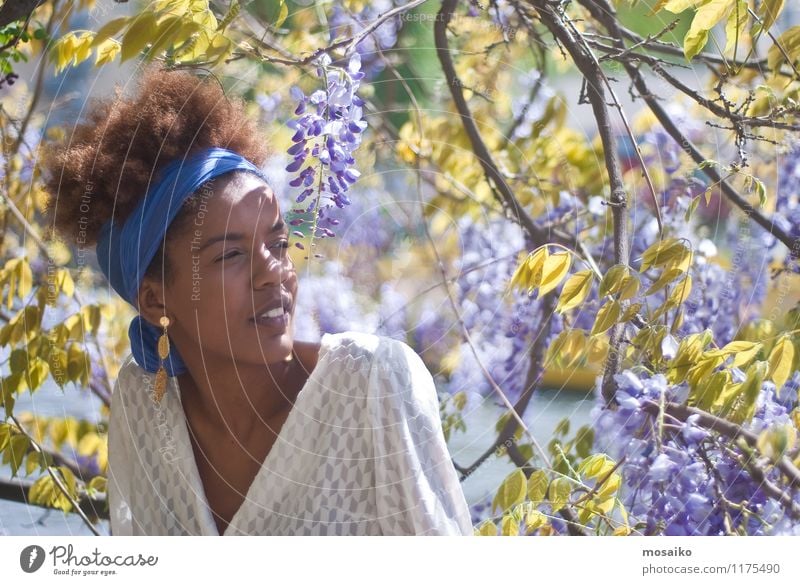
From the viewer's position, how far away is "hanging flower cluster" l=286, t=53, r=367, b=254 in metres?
0.84

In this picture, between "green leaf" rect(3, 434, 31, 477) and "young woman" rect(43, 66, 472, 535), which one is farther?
"green leaf" rect(3, 434, 31, 477)

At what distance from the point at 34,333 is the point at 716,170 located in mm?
651

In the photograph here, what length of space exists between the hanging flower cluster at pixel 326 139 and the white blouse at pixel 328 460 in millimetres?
120

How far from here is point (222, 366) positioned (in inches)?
33.4

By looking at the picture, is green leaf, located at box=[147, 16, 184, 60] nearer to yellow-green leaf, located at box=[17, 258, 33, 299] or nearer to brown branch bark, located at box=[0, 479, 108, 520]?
yellow-green leaf, located at box=[17, 258, 33, 299]

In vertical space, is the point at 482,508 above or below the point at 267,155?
below

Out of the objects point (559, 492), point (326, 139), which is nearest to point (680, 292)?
point (559, 492)

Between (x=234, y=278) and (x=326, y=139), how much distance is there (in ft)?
0.47

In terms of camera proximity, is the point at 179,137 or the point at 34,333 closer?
the point at 179,137

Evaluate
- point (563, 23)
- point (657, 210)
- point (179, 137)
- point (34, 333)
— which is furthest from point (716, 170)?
point (34, 333)

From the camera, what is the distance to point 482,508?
902 millimetres

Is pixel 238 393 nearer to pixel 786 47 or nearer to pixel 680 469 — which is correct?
pixel 680 469

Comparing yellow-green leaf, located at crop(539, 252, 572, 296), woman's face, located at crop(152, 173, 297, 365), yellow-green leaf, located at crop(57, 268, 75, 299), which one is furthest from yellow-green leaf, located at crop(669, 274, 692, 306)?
yellow-green leaf, located at crop(57, 268, 75, 299)

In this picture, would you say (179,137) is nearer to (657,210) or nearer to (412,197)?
(412,197)
